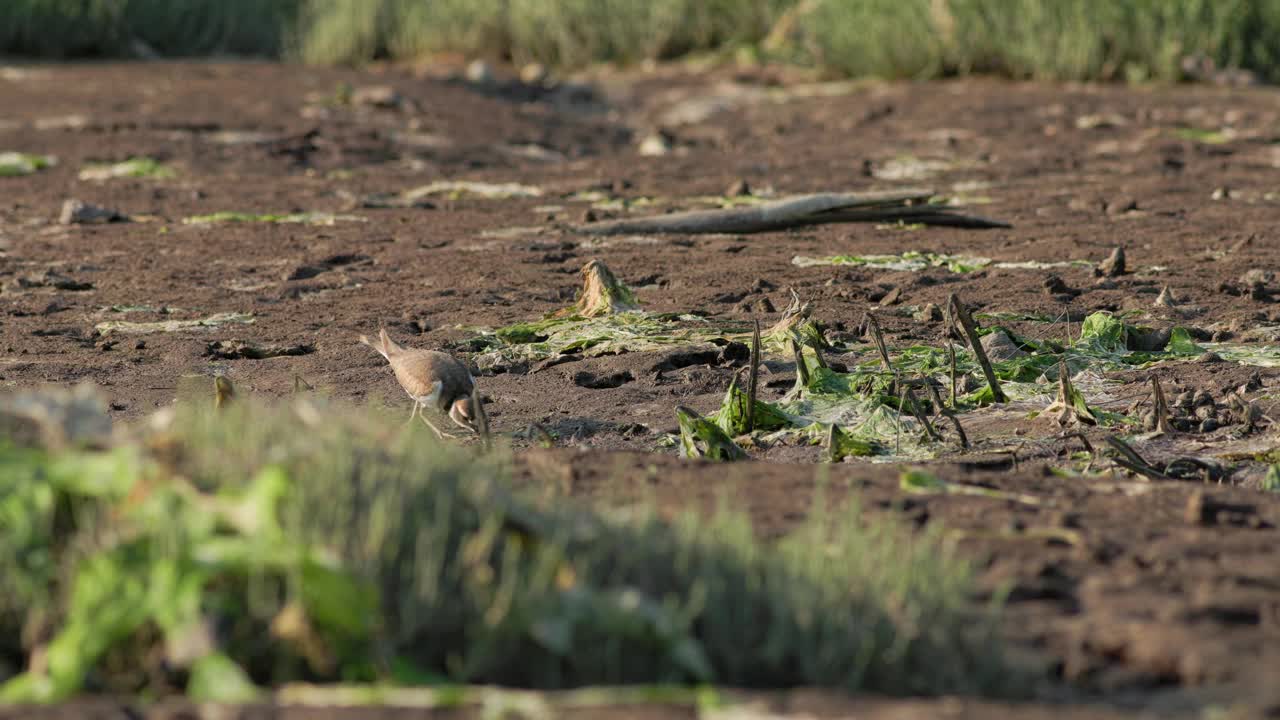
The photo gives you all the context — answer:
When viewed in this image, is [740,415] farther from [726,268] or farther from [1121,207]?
[1121,207]

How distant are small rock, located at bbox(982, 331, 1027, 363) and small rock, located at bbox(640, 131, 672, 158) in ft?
18.2

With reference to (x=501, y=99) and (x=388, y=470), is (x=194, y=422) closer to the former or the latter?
(x=388, y=470)

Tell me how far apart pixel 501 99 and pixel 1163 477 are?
10122 mm

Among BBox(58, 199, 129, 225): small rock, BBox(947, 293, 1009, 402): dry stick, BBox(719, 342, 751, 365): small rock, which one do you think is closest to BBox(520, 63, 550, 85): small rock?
BBox(58, 199, 129, 225): small rock

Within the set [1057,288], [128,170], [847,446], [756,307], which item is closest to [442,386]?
[847,446]

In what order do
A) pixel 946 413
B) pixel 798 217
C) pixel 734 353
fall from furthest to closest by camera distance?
pixel 798 217 → pixel 734 353 → pixel 946 413

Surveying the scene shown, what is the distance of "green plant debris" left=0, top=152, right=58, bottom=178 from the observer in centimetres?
967

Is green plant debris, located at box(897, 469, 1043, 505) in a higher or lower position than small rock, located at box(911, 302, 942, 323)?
higher

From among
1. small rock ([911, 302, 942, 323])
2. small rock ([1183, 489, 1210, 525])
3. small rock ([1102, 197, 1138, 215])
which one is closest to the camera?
small rock ([1183, 489, 1210, 525])

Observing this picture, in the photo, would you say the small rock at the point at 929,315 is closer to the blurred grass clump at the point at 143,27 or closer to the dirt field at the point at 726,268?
the dirt field at the point at 726,268

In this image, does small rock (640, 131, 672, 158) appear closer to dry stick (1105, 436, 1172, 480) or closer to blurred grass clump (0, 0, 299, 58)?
dry stick (1105, 436, 1172, 480)

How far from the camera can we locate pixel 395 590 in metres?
2.32

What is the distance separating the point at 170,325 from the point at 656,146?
201 inches

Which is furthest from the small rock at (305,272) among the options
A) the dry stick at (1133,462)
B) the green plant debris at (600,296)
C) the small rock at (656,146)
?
the dry stick at (1133,462)
